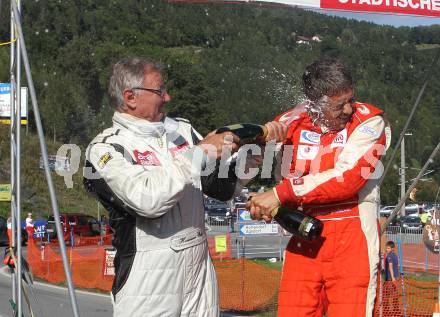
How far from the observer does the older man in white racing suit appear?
306cm

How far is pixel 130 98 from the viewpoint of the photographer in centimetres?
330

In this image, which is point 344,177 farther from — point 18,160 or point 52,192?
point 18,160

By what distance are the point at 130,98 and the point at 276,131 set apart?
0.82 m

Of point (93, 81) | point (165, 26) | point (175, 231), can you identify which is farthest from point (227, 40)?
point (175, 231)

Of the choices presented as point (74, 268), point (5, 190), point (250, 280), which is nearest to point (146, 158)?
point (5, 190)

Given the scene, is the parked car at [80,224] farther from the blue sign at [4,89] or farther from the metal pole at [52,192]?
the metal pole at [52,192]

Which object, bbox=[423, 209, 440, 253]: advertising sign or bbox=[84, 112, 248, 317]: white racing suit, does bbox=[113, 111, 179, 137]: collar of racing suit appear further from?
bbox=[423, 209, 440, 253]: advertising sign

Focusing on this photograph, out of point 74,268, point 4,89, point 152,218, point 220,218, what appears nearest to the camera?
point 152,218

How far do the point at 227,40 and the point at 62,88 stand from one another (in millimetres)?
20513

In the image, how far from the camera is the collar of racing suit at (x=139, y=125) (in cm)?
327

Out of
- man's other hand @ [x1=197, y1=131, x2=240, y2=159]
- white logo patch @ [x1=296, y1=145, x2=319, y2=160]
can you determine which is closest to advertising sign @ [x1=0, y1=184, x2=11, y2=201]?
white logo patch @ [x1=296, y1=145, x2=319, y2=160]

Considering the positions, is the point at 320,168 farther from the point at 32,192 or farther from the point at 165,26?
the point at 165,26

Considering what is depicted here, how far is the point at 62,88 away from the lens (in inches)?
2164

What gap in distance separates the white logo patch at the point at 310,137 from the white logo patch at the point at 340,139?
0.26ft
